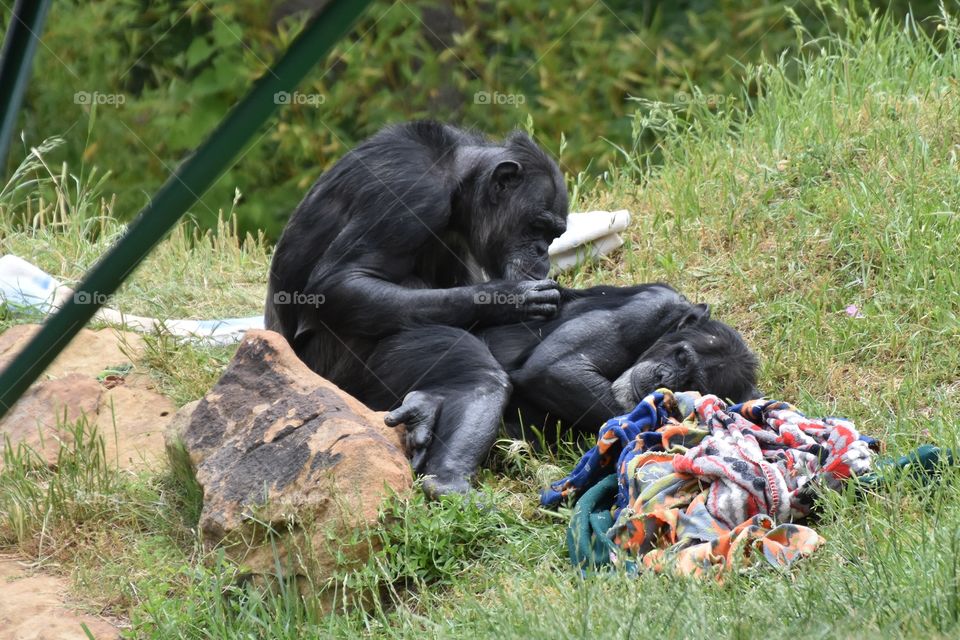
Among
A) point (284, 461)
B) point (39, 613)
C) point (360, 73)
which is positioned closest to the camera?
point (39, 613)

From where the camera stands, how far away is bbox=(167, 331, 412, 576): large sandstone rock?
3.59 metres

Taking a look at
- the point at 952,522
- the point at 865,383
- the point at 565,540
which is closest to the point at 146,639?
the point at 565,540

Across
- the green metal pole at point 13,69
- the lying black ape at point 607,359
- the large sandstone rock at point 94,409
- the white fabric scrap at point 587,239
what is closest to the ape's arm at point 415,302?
the lying black ape at point 607,359

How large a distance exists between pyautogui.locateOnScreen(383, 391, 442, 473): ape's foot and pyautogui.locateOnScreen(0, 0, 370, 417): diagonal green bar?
3.10 metres

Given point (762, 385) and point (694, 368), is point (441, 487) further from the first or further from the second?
point (762, 385)

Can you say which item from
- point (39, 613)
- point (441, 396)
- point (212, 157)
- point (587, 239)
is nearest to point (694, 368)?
point (441, 396)

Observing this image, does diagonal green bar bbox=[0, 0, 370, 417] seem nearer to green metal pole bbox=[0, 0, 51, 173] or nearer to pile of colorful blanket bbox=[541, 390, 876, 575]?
green metal pole bbox=[0, 0, 51, 173]

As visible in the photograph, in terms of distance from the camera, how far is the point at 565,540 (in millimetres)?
3748

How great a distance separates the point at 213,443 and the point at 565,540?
1.28 meters

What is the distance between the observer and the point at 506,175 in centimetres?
498

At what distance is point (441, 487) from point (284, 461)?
56cm

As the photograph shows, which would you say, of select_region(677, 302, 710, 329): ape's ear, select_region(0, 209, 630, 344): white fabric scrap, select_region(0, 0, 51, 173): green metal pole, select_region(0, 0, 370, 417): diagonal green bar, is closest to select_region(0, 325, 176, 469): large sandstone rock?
select_region(0, 209, 630, 344): white fabric scrap

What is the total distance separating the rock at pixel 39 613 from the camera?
349 cm

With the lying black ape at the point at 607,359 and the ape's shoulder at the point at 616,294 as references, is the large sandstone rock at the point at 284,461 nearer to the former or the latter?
the lying black ape at the point at 607,359
